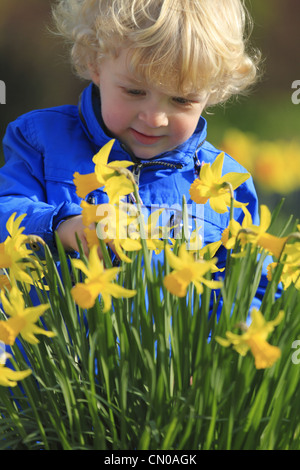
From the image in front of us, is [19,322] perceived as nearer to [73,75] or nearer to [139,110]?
[139,110]

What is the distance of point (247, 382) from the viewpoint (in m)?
0.76

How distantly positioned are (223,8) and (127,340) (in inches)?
37.2

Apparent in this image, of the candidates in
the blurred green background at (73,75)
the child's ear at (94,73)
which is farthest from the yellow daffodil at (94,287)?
the blurred green background at (73,75)

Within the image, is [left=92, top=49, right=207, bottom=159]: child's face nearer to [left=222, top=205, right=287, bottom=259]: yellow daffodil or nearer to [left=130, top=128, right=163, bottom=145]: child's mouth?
[left=130, top=128, right=163, bottom=145]: child's mouth

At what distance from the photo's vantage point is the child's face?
1.37 meters

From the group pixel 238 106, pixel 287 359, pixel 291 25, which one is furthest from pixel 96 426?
pixel 291 25

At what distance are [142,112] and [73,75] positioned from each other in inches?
68.3

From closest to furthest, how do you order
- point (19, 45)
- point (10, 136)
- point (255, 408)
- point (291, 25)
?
point (255, 408), point (10, 136), point (19, 45), point (291, 25)

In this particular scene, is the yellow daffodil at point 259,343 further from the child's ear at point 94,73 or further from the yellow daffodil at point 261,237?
the child's ear at point 94,73

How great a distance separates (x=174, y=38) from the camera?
1333 millimetres

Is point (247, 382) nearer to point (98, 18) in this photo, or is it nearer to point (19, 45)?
point (98, 18)

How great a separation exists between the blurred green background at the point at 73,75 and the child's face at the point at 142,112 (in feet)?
4.79

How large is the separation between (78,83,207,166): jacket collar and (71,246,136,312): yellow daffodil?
76cm

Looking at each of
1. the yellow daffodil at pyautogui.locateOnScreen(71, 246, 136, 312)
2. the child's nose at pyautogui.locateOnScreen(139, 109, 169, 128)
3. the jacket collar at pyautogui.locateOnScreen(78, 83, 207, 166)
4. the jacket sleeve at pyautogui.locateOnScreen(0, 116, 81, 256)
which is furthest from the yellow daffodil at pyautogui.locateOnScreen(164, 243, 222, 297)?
the jacket collar at pyautogui.locateOnScreen(78, 83, 207, 166)
